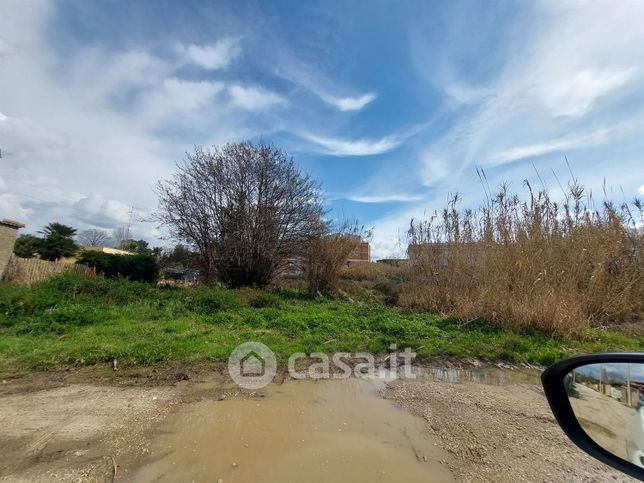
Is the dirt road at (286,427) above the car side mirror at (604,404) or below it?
below

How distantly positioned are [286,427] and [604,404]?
8.36 feet

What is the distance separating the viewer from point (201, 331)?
7.03 metres

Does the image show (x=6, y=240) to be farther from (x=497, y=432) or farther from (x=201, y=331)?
(x=497, y=432)

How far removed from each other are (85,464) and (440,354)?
A: 4.78 metres

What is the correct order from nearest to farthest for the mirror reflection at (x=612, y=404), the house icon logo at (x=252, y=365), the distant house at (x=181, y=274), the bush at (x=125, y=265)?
the mirror reflection at (x=612, y=404) → the house icon logo at (x=252, y=365) → the distant house at (x=181, y=274) → the bush at (x=125, y=265)

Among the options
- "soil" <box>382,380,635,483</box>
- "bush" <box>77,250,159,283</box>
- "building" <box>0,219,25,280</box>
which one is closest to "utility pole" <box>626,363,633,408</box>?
"soil" <box>382,380,635,483</box>

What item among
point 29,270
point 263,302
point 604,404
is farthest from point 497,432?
point 29,270

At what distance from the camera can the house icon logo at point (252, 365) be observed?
4.38 meters

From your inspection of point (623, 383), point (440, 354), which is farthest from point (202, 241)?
point (623, 383)

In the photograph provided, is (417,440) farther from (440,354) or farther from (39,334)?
(39,334)

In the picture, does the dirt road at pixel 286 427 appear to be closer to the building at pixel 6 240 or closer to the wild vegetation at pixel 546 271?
the wild vegetation at pixel 546 271

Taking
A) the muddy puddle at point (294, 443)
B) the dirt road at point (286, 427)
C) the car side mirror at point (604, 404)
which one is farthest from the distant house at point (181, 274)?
the car side mirror at point (604, 404)

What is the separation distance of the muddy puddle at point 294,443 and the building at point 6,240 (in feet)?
47.3

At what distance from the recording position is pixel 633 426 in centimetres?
127
